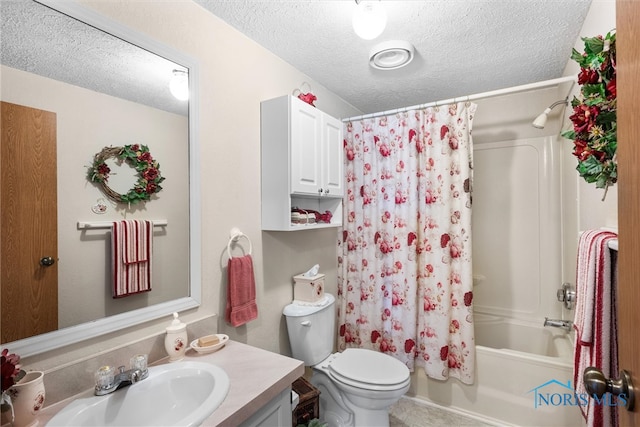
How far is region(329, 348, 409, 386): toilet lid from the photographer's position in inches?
66.3

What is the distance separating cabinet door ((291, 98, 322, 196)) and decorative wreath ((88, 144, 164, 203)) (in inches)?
28.3

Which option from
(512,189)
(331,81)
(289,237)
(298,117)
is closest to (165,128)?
(298,117)

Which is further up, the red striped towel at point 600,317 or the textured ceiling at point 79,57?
the textured ceiling at point 79,57

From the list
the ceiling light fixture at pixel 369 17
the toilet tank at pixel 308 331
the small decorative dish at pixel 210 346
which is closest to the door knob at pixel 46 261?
the small decorative dish at pixel 210 346

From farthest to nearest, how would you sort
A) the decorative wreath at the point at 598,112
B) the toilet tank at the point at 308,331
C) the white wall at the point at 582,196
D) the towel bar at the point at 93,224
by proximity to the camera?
the toilet tank at the point at 308,331, the white wall at the point at 582,196, the towel bar at the point at 93,224, the decorative wreath at the point at 598,112

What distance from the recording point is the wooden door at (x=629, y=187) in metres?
0.53

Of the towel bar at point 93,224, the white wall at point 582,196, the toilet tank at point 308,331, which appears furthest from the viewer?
the toilet tank at point 308,331

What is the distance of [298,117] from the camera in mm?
1787

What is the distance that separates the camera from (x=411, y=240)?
2.19 m

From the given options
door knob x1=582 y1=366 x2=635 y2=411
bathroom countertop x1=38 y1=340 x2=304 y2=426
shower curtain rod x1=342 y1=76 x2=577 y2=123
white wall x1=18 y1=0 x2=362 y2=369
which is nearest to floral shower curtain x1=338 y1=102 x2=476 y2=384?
shower curtain rod x1=342 y1=76 x2=577 y2=123

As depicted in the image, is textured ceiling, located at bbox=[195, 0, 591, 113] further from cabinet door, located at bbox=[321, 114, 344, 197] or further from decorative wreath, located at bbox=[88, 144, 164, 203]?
decorative wreath, located at bbox=[88, 144, 164, 203]

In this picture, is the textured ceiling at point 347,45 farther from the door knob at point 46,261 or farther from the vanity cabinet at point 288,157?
the door knob at point 46,261

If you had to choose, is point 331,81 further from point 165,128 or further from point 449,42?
point 165,128

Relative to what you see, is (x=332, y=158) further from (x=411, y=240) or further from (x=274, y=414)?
(x=274, y=414)
